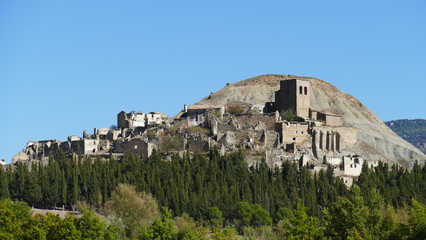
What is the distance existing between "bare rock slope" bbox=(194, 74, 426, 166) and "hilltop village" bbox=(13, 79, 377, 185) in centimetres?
789

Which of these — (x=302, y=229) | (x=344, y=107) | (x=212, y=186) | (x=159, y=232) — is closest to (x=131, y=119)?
(x=212, y=186)

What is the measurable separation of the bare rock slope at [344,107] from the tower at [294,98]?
713 centimetres

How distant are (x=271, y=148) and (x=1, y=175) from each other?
2537 cm

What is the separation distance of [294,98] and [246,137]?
9.79m

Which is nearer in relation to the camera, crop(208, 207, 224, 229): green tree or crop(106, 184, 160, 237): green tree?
crop(106, 184, 160, 237): green tree

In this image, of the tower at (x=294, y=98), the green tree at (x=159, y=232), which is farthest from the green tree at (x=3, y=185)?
the tower at (x=294, y=98)

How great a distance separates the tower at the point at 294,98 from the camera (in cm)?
10619

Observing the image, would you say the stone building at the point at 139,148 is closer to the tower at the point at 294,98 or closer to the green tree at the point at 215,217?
the green tree at the point at 215,217

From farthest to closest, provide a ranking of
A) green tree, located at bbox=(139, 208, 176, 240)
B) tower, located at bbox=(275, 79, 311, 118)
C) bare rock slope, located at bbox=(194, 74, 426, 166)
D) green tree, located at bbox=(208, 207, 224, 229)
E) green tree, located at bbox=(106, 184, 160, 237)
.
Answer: bare rock slope, located at bbox=(194, 74, 426, 166), tower, located at bbox=(275, 79, 311, 118), green tree, located at bbox=(208, 207, 224, 229), green tree, located at bbox=(106, 184, 160, 237), green tree, located at bbox=(139, 208, 176, 240)

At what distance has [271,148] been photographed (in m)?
97.7

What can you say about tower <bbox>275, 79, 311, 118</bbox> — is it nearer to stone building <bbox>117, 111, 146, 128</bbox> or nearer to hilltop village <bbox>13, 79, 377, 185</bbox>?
hilltop village <bbox>13, 79, 377, 185</bbox>

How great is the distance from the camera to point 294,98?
106688 mm

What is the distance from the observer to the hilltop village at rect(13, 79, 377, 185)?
97.3 m

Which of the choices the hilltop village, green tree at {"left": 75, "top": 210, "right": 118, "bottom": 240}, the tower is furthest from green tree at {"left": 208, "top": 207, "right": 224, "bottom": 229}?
the tower
